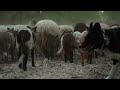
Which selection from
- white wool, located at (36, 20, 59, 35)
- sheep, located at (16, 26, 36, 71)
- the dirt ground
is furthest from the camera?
white wool, located at (36, 20, 59, 35)

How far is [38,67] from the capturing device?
979 centimetres

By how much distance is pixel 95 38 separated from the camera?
6.34 meters

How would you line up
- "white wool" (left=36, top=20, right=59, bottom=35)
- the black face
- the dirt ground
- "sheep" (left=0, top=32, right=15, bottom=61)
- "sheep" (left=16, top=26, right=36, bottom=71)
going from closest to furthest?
the black face, the dirt ground, "sheep" (left=16, top=26, right=36, bottom=71), "white wool" (left=36, top=20, right=59, bottom=35), "sheep" (left=0, top=32, right=15, bottom=61)

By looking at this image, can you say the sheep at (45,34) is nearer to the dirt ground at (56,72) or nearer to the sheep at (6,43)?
the dirt ground at (56,72)

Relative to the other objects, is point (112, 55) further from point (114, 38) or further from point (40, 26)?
point (40, 26)

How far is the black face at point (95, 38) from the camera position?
6.31m

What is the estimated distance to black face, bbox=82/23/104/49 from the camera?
20.7 ft

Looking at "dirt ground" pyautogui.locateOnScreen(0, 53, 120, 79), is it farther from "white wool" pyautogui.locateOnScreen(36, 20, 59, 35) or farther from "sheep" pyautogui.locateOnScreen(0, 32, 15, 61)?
"white wool" pyautogui.locateOnScreen(36, 20, 59, 35)

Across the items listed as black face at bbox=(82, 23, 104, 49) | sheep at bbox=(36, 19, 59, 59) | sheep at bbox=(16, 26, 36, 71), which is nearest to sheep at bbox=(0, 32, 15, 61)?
sheep at bbox=(36, 19, 59, 59)

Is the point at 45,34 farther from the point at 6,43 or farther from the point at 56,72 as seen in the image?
the point at 56,72

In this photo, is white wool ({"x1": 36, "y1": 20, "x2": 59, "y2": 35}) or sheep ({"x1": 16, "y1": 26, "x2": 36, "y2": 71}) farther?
white wool ({"x1": 36, "y1": 20, "x2": 59, "y2": 35})

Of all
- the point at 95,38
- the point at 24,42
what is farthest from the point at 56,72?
the point at 95,38
